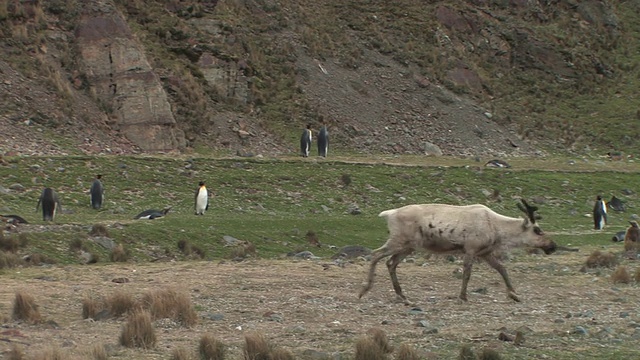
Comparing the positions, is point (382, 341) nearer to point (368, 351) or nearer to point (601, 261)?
point (368, 351)

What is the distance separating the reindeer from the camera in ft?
60.6

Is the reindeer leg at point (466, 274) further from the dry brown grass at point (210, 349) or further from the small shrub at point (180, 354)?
the small shrub at point (180, 354)

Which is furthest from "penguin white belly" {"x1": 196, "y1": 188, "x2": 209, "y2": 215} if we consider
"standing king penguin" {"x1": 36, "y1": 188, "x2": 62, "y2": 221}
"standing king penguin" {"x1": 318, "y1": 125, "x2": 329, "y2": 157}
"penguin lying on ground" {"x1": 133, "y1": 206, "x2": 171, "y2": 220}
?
"standing king penguin" {"x1": 318, "y1": 125, "x2": 329, "y2": 157}

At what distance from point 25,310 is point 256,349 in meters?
4.42

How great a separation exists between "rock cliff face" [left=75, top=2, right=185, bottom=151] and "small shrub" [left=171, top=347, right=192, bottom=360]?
33.0 metres

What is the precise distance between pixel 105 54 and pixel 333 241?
865 inches

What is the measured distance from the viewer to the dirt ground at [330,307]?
14391 mm

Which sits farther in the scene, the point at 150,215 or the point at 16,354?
the point at 150,215

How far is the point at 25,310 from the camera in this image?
1571cm

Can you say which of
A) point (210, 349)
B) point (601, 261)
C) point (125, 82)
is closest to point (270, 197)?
point (601, 261)

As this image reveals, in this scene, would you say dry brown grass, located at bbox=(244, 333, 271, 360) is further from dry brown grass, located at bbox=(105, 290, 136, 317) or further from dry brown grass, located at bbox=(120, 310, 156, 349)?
dry brown grass, located at bbox=(105, 290, 136, 317)

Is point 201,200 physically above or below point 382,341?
above

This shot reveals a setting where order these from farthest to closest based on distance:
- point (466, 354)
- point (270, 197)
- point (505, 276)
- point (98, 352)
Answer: point (270, 197) → point (505, 276) → point (466, 354) → point (98, 352)

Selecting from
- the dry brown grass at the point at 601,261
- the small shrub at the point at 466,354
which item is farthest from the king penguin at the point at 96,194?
the small shrub at the point at 466,354
